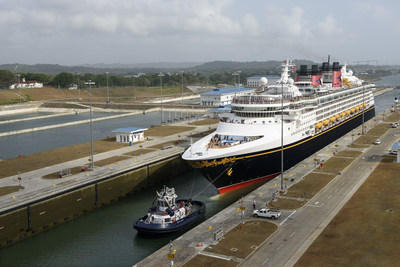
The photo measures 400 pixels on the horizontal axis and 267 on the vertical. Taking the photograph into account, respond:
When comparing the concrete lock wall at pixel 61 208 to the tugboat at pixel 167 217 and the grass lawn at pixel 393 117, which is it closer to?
the tugboat at pixel 167 217

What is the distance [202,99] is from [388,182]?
98069 mm

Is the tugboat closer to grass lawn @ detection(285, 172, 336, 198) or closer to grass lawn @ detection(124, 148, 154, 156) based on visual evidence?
grass lawn @ detection(285, 172, 336, 198)

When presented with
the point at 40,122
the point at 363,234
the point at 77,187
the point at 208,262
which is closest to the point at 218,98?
the point at 40,122

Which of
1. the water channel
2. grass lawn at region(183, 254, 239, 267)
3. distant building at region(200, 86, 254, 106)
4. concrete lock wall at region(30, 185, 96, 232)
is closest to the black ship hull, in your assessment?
the water channel

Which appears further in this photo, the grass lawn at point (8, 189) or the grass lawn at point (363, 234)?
the grass lawn at point (8, 189)

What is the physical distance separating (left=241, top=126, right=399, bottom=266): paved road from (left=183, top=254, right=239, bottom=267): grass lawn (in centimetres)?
98

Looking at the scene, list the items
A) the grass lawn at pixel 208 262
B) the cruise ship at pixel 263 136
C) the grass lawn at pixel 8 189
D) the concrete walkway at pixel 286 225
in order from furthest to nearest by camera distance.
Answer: the cruise ship at pixel 263 136, the grass lawn at pixel 8 189, the concrete walkway at pixel 286 225, the grass lawn at pixel 208 262

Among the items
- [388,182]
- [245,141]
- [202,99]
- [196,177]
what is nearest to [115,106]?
[202,99]

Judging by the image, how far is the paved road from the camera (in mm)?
27272

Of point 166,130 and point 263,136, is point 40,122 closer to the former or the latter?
point 166,130

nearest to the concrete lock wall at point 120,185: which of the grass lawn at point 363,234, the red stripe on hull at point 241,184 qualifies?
the red stripe on hull at point 241,184

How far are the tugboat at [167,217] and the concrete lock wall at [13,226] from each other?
1005cm

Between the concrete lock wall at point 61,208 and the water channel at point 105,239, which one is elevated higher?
the concrete lock wall at point 61,208

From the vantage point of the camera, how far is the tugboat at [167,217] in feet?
117
